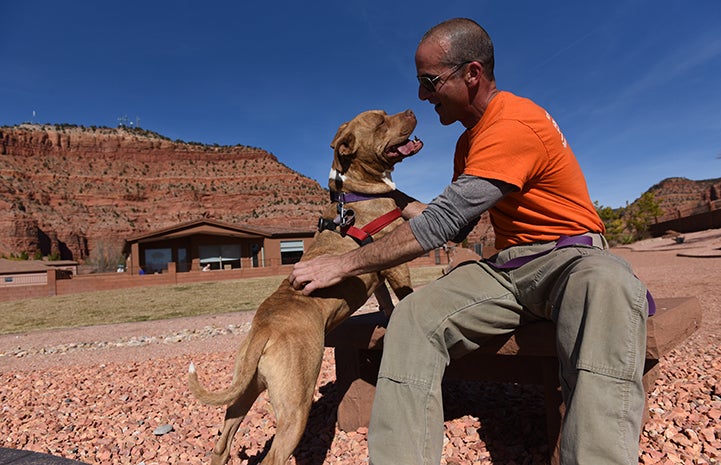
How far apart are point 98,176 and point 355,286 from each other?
9693 centimetres

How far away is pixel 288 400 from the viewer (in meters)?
2.29

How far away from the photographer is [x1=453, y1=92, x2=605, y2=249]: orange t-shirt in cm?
216

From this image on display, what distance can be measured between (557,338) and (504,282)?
Result: 480 millimetres

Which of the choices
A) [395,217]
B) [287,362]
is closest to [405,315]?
[287,362]

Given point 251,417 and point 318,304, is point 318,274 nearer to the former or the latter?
point 318,304

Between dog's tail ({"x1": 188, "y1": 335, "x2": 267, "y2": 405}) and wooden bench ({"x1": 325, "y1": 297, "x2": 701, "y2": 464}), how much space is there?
98cm

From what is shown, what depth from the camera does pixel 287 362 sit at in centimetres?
232

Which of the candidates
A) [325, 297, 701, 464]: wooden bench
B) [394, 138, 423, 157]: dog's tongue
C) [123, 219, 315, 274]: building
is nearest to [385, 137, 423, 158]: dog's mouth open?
[394, 138, 423, 157]: dog's tongue

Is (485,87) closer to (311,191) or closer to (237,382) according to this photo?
(237,382)

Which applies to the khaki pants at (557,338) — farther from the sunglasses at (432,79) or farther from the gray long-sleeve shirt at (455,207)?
the sunglasses at (432,79)

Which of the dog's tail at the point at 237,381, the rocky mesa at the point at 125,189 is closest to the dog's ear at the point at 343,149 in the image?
the dog's tail at the point at 237,381

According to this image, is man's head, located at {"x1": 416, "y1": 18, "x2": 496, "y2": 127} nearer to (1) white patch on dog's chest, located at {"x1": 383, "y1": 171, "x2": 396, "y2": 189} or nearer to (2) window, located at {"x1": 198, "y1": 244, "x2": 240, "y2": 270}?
(1) white patch on dog's chest, located at {"x1": 383, "y1": 171, "x2": 396, "y2": 189}

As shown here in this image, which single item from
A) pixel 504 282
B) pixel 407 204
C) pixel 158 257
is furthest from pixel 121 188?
pixel 504 282

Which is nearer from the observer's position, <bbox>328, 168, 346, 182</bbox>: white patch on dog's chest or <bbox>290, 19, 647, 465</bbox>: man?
<bbox>290, 19, 647, 465</bbox>: man
